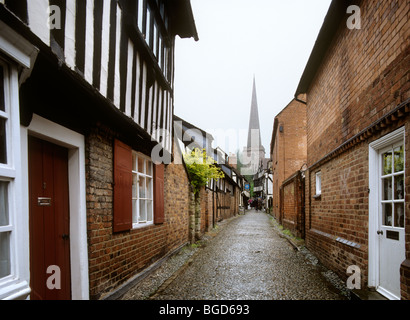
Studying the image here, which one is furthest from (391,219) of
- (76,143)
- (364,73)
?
(76,143)

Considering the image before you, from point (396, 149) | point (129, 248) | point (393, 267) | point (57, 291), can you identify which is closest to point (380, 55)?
point (396, 149)

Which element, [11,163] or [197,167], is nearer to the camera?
[11,163]

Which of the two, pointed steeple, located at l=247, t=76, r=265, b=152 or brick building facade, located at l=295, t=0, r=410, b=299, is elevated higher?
pointed steeple, located at l=247, t=76, r=265, b=152

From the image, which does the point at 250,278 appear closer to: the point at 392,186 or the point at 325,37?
the point at 392,186

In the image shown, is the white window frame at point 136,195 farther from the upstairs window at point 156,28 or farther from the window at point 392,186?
the window at point 392,186

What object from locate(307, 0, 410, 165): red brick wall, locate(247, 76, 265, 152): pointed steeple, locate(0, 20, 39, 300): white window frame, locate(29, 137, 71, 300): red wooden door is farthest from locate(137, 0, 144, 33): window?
locate(247, 76, 265, 152): pointed steeple

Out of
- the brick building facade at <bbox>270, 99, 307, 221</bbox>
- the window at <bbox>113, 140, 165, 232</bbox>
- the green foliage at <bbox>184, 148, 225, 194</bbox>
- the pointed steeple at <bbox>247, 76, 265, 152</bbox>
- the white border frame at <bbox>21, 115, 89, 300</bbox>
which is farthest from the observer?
the pointed steeple at <bbox>247, 76, 265, 152</bbox>

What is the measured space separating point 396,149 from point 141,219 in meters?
4.31

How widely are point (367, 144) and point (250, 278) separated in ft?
10.3

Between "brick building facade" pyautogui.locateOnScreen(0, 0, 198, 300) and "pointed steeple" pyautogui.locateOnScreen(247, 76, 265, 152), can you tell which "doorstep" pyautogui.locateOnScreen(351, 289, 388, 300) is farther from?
"pointed steeple" pyautogui.locateOnScreen(247, 76, 265, 152)

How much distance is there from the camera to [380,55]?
13.2 feet

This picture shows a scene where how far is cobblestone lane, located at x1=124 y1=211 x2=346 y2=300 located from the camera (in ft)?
14.8

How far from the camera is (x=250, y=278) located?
18.1ft

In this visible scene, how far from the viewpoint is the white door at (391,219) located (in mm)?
3611
